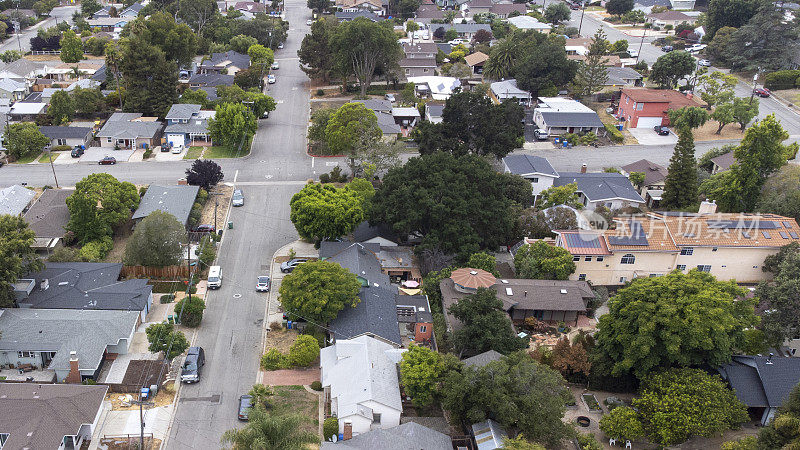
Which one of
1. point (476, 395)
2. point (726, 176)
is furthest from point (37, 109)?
point (726, 176)

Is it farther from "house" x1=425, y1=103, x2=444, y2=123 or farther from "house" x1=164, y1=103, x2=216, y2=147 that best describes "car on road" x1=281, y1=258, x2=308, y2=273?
"house" x1=425, y1=103, x2=444, y2=123

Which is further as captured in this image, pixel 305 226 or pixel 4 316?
pixel 305 226

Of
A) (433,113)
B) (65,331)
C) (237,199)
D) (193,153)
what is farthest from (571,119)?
(65,331)

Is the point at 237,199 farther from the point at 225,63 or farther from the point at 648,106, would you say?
the point at 648,106

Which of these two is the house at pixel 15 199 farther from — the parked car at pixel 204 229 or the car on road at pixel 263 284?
the car on road at pixel 263 284

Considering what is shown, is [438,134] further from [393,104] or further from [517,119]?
[393,104]

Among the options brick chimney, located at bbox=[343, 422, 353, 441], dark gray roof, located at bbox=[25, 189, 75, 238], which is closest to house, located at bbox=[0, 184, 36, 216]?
dark gray roof, located at bbox=[25, 189, 75, 238]
